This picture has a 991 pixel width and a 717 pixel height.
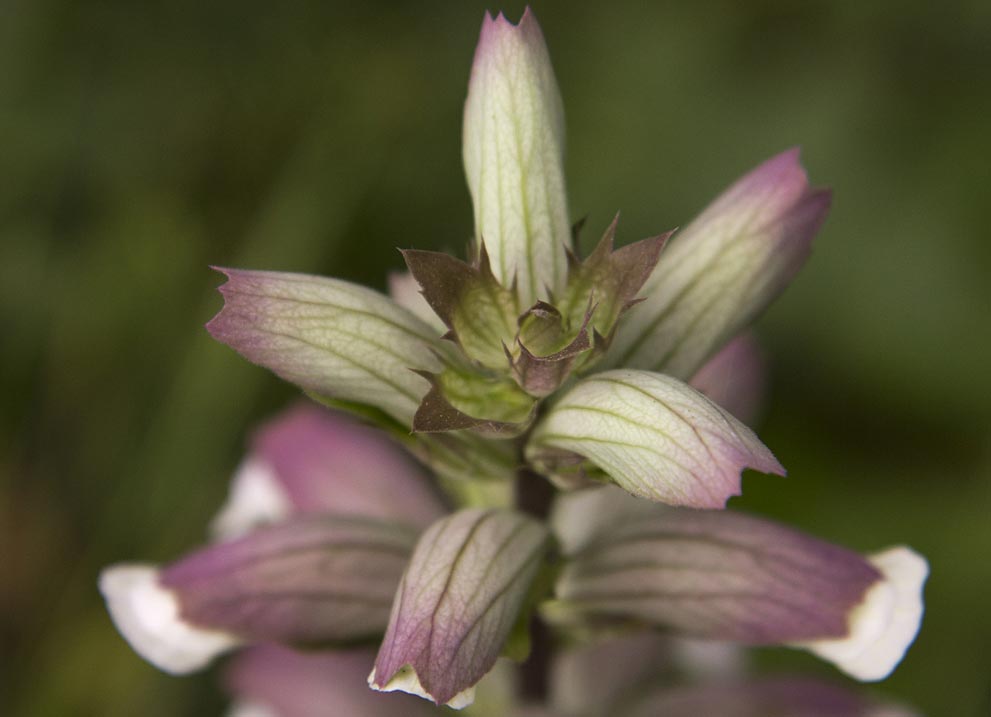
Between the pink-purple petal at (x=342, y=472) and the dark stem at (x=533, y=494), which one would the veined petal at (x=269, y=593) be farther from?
the pink-purple petal at (x=342, y=472)

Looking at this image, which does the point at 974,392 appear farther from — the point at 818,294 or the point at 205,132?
the point at 205,132

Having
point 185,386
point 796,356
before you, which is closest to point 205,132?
point 185,386

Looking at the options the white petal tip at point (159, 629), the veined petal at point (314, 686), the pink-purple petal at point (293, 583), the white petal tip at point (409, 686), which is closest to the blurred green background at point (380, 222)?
the veined petal at point (314, 686)

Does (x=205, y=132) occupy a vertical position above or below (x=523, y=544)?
below

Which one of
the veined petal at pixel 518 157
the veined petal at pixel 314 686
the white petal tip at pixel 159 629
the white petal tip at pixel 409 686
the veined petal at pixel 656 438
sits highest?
the veined petal at pixel 518 157

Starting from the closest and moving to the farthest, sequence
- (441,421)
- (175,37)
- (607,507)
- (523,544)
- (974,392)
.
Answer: (441,421), (523,544), (607,507), (974,392), (175,37)

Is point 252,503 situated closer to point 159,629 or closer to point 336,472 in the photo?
point 336,472
